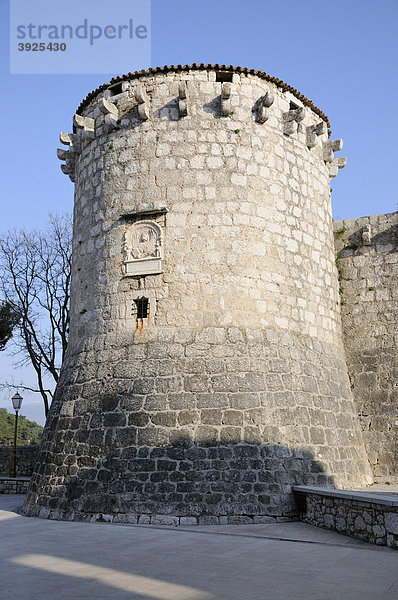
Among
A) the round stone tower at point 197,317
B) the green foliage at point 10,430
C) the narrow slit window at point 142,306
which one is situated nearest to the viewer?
the round stone tower at point 197,317

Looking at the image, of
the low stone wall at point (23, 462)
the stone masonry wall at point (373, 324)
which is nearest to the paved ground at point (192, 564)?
the stone masonry wall at point (373, 324)

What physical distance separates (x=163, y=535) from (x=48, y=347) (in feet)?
45.0

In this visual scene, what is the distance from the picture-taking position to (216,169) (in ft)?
33.2

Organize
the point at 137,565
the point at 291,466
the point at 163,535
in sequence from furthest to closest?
the point at 291,466 < the point at 163,535 < the point at 137,565

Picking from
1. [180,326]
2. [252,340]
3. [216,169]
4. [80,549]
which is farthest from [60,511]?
[216,169]

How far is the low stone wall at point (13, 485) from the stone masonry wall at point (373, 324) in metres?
9.56

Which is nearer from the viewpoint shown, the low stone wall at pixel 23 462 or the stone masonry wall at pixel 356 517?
the stone masonry wall at pixel 356 517

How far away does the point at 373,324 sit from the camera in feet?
39.7

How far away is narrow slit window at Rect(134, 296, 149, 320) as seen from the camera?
973 centimetres

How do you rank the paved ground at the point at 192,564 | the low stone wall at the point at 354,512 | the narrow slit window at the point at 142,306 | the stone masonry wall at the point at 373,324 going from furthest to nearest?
1. the stone masonry wall at the point at 373,324
2. the narrow slit window at the point at 142,306
3. the low stone wall at the point at 354,512
4. the paved ground at the point at 192,564

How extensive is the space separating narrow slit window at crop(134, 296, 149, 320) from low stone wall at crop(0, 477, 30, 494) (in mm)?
8224

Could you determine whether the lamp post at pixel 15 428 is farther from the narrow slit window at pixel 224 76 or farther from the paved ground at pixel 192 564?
the narrow slit window at pixel 224 76

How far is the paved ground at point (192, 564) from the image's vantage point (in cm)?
446

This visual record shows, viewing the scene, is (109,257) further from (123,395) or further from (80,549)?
(80,549)
